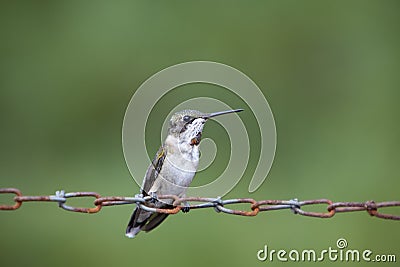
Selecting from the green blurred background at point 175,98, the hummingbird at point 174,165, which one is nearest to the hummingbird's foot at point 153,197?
the hummingbird at point 174,165

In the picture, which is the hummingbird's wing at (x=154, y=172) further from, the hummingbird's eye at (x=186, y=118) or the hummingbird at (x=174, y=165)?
the hummingbird's eye at (x=186, y=118)

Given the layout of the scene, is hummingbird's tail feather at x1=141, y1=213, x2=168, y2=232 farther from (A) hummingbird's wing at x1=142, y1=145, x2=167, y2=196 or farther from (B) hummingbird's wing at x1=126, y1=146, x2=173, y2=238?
(A) hummingbird's wing at x1=142, y1=145, x2=167, y2=196

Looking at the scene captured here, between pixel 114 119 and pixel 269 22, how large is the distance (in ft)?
5.91

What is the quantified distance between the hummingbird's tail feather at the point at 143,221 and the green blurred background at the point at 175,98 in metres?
1.97

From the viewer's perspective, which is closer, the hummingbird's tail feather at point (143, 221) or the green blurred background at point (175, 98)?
the hummingbird's tail feather at point (143, 221)

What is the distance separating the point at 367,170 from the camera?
6316 millimetres

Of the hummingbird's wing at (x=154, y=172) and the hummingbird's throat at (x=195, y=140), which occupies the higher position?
the hummingbird's throat at (x=195, y=140)

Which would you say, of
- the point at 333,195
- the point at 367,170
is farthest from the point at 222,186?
the point at 367,170

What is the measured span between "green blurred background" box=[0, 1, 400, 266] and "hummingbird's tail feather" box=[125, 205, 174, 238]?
1.97m

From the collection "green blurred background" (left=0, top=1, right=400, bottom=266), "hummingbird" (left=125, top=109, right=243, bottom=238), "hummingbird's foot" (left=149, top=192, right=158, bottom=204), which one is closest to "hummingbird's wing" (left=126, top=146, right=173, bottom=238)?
"hummingbird" (left=125, top=109, right=243, bottom=238)

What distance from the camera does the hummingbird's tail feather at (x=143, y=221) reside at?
3.84m

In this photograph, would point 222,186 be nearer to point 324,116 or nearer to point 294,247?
point 294,247

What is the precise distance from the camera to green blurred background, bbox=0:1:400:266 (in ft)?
20.4

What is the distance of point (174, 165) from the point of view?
388 centimetres
